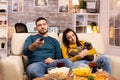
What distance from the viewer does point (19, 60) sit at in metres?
2.90

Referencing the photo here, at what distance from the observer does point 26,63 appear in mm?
3209

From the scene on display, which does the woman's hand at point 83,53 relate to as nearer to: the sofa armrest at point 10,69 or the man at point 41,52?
the man at point 41,52

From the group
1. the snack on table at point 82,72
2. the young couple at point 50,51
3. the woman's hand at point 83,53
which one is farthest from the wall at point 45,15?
the snack on table at point 82,72

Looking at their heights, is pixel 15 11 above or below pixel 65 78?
above

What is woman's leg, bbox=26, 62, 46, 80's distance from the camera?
2.72 metres

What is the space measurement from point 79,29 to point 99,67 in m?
3.56

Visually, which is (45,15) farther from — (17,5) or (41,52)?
(41,52)

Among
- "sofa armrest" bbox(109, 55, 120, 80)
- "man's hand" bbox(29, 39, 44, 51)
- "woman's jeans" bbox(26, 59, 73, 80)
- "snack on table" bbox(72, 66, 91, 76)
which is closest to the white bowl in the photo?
"snack on table" bbox(72, 66, 91, 76)

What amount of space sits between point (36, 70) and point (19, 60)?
0.96 ft

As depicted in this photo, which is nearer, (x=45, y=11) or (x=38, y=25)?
Result: (x=38, y=25)

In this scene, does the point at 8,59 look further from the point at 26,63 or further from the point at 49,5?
the point at 49,5

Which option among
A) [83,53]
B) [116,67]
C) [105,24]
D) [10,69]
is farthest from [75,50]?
[105,24]

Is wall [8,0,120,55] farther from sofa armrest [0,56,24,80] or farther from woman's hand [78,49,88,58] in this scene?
sofa armrest [0,56,24,80]

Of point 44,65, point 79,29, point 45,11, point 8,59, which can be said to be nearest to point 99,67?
point 44,65
